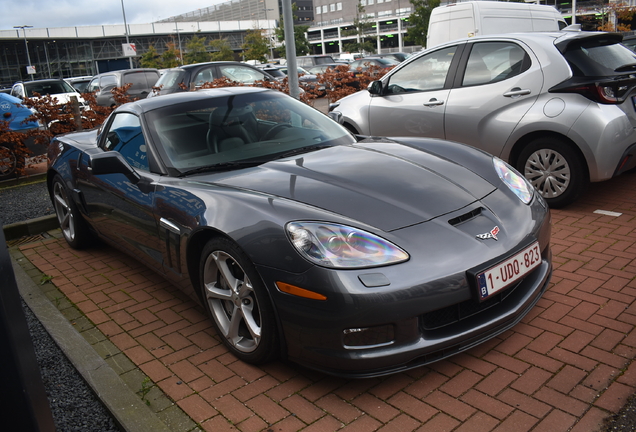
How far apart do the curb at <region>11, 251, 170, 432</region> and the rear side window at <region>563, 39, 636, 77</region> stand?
450 cm

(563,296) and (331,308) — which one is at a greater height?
(331,308)

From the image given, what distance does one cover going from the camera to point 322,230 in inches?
101

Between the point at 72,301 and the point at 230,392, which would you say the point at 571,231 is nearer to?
the point at 230,392

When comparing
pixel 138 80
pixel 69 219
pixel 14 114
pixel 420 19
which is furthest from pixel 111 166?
pixel 420 19

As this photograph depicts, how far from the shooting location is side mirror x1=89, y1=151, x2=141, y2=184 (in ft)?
11.6

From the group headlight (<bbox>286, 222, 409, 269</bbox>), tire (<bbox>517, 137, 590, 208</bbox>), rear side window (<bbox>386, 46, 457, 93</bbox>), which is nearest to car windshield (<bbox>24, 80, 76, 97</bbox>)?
rear side window (<bbox>386, 46, 457, 93</bbox>)

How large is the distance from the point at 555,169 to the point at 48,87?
57.3 feet

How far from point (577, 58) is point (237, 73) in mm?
9219

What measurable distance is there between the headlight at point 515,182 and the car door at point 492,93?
6.68 feet

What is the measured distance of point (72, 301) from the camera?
4020mm

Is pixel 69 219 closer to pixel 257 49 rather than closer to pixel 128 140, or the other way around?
pixel 128 140

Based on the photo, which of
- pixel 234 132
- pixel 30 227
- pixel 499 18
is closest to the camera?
pixel 234 132

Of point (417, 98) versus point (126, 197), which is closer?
point (126, 197)

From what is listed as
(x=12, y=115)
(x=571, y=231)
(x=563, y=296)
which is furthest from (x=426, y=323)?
(x=12, y=115)
